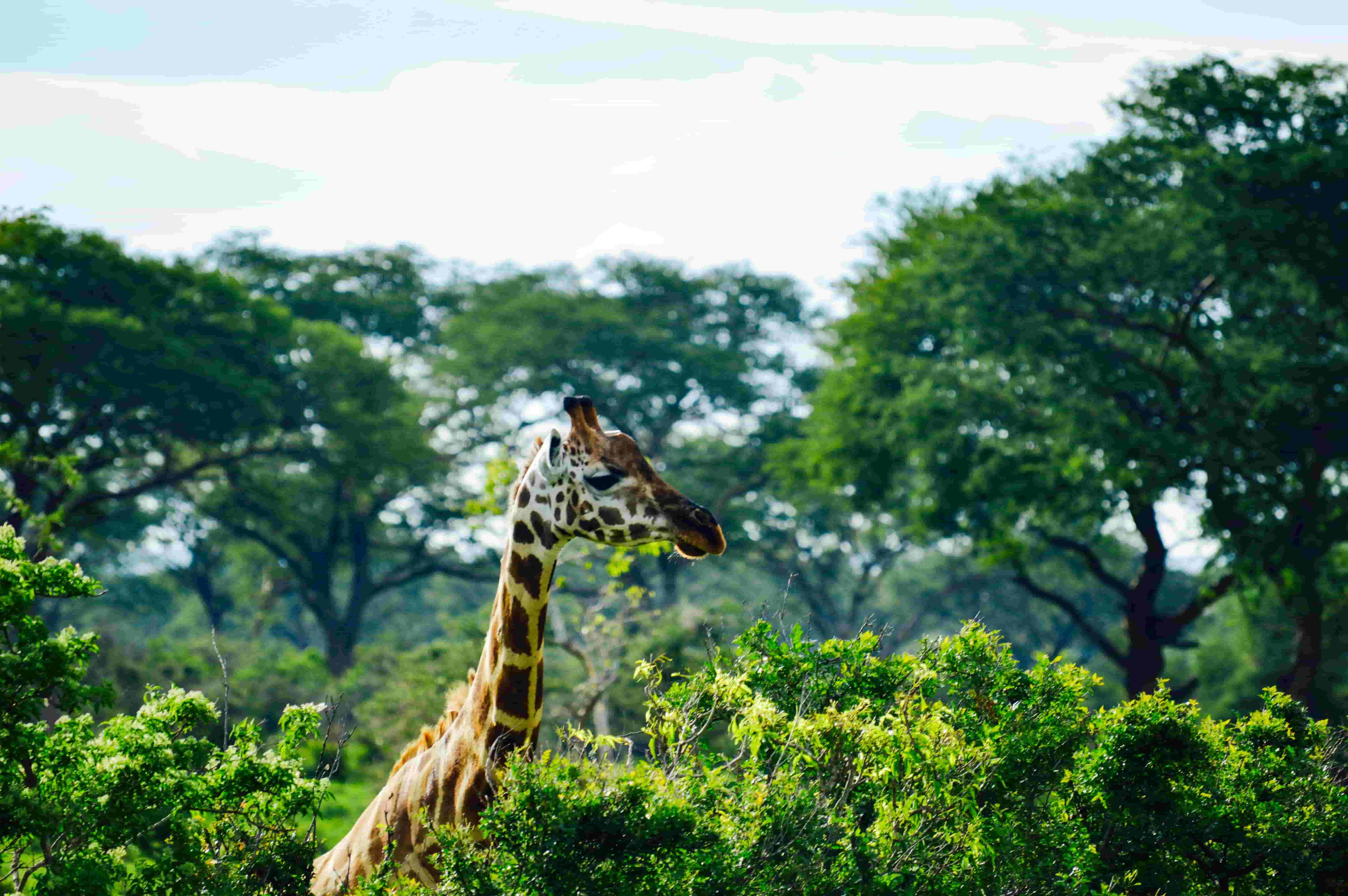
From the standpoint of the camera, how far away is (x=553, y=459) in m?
6.32

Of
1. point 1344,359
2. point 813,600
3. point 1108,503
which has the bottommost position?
point 813,600

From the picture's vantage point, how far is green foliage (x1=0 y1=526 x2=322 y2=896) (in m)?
5.14

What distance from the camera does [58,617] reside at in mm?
46062

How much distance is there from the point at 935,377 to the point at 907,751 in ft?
58.3

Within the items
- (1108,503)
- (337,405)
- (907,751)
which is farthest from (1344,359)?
(337,405)

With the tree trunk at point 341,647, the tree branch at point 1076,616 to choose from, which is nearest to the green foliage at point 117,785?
the tree branch at point 1076,616

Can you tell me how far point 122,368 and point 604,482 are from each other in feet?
73.5

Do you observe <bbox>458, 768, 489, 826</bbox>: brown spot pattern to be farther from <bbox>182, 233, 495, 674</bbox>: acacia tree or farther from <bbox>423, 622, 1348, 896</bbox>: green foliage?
<bbox>182, 233, 495, 674</bbox>: acacia tree

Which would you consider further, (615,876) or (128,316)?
(128,316)

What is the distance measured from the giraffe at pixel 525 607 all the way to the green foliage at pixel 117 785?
64cm

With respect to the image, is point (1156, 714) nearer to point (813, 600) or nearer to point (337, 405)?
point (337, 405)

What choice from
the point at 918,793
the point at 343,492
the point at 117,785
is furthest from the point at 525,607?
the point at 343,492

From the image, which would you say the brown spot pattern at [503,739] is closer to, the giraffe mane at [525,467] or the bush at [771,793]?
the bush at [771,793]

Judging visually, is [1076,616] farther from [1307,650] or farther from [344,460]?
Result: [344,460]
